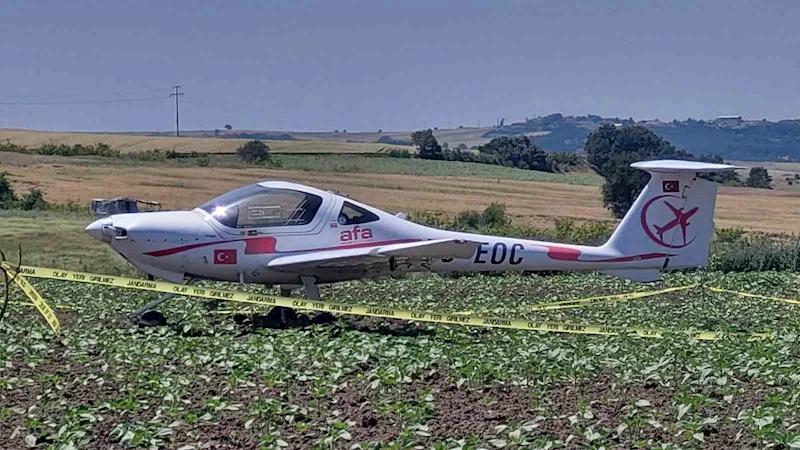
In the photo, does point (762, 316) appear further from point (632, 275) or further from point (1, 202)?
→ point (1, 202)

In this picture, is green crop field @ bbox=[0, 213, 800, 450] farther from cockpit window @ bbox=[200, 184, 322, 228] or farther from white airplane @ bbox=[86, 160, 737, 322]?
cockpit window @ bbox=[200, 184, 322, 228]

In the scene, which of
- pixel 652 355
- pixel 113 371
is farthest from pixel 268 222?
pixel 652 355

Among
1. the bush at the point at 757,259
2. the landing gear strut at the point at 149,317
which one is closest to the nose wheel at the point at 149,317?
the landing gear strut at the point at 149,317

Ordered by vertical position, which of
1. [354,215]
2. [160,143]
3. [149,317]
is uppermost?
[354,215]

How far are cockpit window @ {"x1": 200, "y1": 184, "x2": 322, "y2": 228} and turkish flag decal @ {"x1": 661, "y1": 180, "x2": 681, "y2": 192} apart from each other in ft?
A: 17.1

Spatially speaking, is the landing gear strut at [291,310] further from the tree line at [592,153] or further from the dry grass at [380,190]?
the tree line at [592,153]

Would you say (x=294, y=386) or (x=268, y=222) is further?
(x=268, y=222)

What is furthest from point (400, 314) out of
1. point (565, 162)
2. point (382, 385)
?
point (565, 162)

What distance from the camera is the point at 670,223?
1585 centimetres

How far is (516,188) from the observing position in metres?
65.1

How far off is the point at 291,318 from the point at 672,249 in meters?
5.86

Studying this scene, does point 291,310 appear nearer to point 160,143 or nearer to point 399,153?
point 399,153

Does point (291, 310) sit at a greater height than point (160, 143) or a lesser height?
lesser

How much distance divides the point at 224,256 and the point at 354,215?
1819mm
